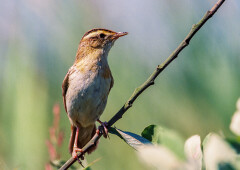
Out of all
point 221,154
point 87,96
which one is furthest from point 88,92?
point 221,154

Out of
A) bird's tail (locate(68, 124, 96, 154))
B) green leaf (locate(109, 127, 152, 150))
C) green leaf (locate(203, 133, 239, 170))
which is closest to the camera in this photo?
green leaf (locate(203, 133, 239, 170))

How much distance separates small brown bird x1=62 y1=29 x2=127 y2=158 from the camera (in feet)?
6.10

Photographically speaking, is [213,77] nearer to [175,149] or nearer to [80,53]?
[175,149]

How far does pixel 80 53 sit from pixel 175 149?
1.81m

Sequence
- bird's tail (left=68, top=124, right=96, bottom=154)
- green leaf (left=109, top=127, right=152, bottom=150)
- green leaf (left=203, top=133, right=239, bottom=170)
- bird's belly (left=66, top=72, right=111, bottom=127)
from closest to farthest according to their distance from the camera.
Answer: green leaf (left=203, top=133, right=239, bottom=170) → green leaf (left=109, top=127, right=152, bottom=150) → bird's belly (left=66, top=72, right=111, bottom=127) → bird's tail (left=68, top=124, right=96, bottom=154)

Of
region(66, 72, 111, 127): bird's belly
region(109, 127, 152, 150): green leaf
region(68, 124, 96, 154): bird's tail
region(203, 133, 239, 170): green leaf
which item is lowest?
region(68, 124, 96, 154): bird's tail

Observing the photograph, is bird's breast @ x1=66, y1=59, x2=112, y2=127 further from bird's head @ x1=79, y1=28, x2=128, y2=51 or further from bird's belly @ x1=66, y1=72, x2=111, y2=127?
bird's head @ x1=79, y1=28, x2=128, y2=51

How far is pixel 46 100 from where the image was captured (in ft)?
5.28

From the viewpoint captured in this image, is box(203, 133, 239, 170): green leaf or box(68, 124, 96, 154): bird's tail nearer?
box(203, 133, 239, 170): green leaf

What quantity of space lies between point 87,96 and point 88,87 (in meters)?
0.04

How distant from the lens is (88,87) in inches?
73.2

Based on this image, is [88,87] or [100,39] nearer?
[88,87]

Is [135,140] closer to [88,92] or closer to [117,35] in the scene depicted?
[88,92]

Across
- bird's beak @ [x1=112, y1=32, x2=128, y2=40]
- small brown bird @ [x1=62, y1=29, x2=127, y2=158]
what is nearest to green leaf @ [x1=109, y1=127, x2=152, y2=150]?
small brown bird @ [x1=62, y1=29, x2=127, y2=158]
